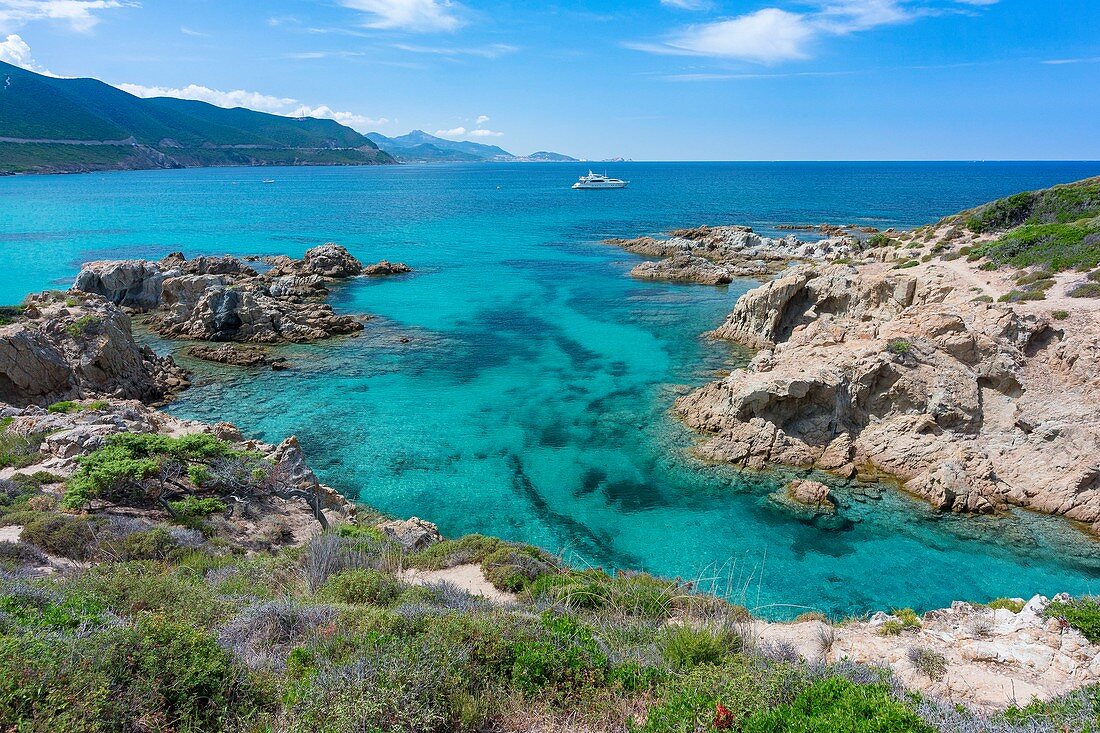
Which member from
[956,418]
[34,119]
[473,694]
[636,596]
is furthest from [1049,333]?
[34,119]

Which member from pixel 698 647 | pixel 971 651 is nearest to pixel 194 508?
pixel 698 647

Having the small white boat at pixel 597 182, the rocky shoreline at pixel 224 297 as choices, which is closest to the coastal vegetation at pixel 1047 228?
the rocky shoreline at pixel 224 297

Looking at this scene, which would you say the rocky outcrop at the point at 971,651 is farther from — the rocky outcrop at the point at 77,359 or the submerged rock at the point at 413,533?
the rocky outcrop at the point at 77,359

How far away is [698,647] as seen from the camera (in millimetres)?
8117

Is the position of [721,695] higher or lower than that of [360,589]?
higher

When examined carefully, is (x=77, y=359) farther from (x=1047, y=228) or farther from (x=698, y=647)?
(x=1047, y=228)

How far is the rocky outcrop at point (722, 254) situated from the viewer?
2015 inches

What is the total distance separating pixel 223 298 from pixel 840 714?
3728cm

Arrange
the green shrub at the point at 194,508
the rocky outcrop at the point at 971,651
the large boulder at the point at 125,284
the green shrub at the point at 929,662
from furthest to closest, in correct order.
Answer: the large boulder at the point at 125,284 < the green shrub at the point at 194,508 < the green shrub at the point at 929,662 < the rocky outcrop at the point at 971,651

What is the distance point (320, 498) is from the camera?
1664cm

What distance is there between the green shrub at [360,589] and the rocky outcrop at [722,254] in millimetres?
43438

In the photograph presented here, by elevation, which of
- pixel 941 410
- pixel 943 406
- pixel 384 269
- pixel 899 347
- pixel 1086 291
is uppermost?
pixel 1086 291

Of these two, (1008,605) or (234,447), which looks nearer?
(1008,605)

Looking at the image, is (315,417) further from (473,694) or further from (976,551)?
(976,551)
